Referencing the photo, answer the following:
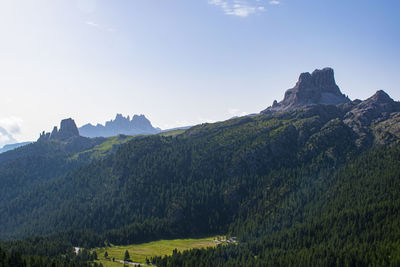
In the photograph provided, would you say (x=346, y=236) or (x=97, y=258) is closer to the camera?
(x=346, y=236)

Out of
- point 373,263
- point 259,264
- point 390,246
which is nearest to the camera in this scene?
point 373,263

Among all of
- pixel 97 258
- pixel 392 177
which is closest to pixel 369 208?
pixel 392 177

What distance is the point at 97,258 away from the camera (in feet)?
570

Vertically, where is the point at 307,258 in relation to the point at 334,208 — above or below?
below

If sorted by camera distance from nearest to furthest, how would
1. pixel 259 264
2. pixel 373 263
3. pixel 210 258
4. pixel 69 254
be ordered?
pixel 373 263 < pixel 259 264 < pixel 210 258 < pixel 69 254

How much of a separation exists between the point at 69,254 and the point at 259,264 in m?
104

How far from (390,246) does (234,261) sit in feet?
235

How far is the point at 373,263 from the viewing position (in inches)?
5128

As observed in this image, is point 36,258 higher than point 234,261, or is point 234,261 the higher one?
point 36,258

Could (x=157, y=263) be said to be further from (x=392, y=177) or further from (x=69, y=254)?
(x=392, y=177)

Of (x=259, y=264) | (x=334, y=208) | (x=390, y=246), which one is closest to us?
(x=390, y=246)

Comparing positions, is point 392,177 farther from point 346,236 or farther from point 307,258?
point 307,258

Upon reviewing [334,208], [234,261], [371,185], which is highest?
[371,185]

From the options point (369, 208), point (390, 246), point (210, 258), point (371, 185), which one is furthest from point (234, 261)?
point (371, 185)
